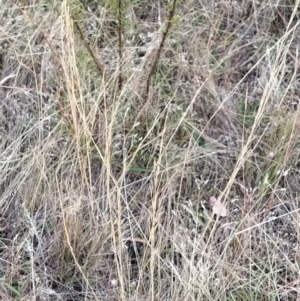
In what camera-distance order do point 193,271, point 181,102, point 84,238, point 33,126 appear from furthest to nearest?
1. point 181,102
2. point 33,126
3. point 84,238
4. point 193,271

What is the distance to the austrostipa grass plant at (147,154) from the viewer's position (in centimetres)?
167

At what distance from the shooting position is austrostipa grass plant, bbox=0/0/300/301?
5.48ft

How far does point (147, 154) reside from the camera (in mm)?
1875

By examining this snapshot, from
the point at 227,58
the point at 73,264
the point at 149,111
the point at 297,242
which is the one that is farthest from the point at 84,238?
the point at 227,58

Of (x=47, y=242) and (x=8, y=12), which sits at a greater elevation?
(x=8, y=12)

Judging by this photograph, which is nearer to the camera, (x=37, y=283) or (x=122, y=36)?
(x=37, y=283)

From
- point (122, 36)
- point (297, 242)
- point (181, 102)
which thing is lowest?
point (297, 242)

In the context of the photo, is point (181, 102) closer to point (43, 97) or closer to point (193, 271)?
point (43, 97)

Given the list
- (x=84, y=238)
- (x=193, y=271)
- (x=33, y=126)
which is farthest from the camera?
(x=33, y=126)

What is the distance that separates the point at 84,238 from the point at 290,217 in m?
0.55

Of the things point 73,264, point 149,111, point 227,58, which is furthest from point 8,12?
point 73,264

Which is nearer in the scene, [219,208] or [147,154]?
[219,208]

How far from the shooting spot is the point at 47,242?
68.3 inches

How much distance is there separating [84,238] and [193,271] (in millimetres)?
299
